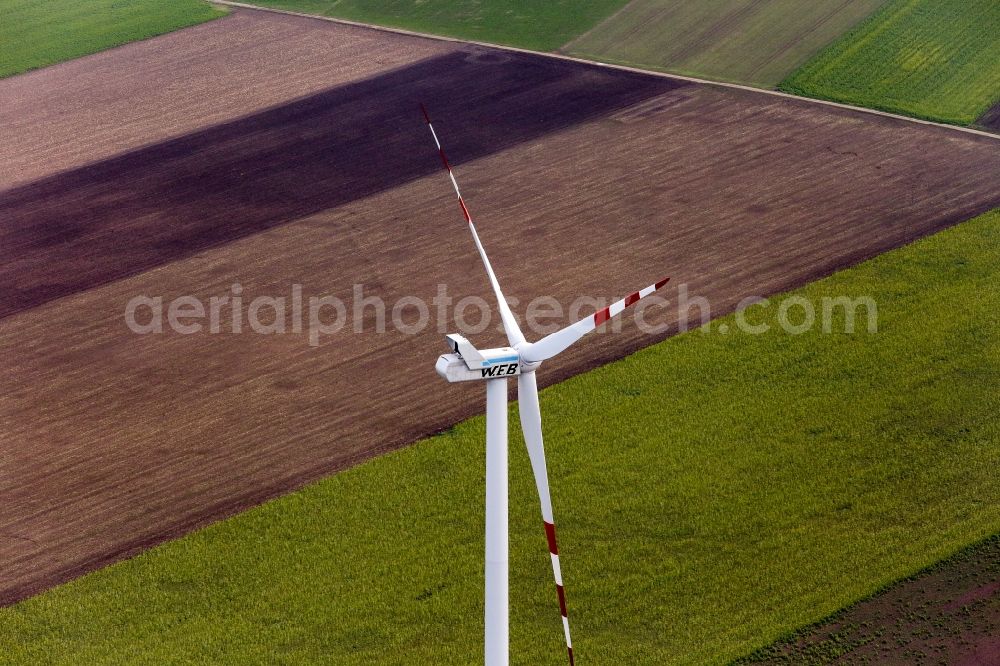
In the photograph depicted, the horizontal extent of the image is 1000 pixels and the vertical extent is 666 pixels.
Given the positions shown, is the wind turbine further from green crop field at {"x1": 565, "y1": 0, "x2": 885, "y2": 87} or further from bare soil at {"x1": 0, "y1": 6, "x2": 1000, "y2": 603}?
green crop field at {"x1": 565, "y1": 0, "x2": 885, "y2": 87}

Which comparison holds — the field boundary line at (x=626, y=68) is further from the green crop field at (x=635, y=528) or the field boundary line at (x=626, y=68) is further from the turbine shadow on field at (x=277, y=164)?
the green crop field at (x=635, y=528)

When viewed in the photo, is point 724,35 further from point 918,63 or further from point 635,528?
point 635,528

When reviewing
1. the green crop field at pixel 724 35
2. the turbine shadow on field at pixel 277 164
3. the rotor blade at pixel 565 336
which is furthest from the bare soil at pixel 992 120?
the rotor blade at pixel 565 336

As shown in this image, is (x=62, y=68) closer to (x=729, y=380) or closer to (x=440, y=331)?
(x=440, y=331)

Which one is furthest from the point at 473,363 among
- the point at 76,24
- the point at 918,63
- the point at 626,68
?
the point at 76,24

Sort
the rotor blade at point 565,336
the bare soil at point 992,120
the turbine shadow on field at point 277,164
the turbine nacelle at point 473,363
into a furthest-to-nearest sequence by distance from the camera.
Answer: the bare soil at point 992,120
the turbine shadow on field at point 277,164
the rotor blade at point 565,336
the turbine nacelle at point 473,363
